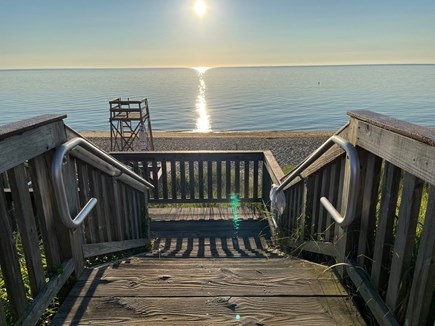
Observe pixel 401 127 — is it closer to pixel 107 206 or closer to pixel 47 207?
pixel 47 207

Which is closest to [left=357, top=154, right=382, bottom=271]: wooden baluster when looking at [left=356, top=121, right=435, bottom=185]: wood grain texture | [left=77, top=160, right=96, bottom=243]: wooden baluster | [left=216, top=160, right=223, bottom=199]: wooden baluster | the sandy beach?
[left=356, top=121, right=435, bottom=185]: wood grain texture

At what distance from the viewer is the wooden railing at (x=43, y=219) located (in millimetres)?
1775

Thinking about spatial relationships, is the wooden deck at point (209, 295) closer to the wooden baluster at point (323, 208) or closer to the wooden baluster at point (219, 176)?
the wooden baluster at point (323, 208)

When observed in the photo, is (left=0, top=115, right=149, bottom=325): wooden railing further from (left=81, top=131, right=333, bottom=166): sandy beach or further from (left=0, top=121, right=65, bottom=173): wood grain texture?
(left=81, top=131, right=333, bottom=166): sandy beach

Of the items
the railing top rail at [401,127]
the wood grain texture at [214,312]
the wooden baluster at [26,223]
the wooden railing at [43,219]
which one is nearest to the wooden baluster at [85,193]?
the wooden railing at [43,219]

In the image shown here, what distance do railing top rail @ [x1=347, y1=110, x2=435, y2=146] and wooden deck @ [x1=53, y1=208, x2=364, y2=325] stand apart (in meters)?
1.21

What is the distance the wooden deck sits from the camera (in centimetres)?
218

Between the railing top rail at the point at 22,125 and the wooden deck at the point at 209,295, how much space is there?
1.20 m

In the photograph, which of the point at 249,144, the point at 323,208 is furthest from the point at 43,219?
the point at 249,144

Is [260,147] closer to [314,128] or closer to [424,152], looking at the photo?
[314,128]

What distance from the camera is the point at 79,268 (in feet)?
8.70

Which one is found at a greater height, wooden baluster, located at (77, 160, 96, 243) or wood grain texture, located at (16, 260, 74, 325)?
wooden baluster, located at (77, 160, 96, 243)

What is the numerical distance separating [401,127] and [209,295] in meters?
1.65

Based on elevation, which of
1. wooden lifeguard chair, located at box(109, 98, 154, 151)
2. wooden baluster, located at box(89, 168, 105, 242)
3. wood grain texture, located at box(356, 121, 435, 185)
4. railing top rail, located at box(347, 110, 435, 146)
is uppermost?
railing top rail, located at box(347, 110, 435, 146)
